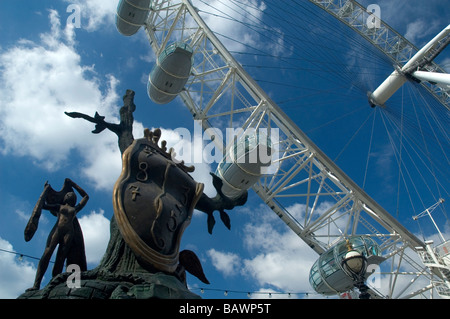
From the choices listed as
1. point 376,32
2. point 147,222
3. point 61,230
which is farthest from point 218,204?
point 376,32

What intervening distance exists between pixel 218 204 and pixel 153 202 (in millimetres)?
1652

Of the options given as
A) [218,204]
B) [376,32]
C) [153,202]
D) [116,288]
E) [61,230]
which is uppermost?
Result: [376,32]

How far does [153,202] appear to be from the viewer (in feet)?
20.4

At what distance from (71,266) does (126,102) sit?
3.24 meters

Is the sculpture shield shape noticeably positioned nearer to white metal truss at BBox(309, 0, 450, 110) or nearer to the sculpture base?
the sculpture base

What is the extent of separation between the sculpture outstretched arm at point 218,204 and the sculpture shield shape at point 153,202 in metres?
0.34

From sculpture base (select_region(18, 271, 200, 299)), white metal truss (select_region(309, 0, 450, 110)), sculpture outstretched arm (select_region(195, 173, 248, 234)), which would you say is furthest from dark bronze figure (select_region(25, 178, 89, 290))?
white metal truss (select_region(309, 0, 450, 110))

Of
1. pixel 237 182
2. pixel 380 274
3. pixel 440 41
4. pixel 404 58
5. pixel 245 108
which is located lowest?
pixel 380 274

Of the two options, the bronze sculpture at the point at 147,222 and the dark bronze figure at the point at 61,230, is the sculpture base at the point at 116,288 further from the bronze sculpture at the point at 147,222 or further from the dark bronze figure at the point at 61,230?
the dark bronze figure at the point at 61,230

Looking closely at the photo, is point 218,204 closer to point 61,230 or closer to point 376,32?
point 61,230

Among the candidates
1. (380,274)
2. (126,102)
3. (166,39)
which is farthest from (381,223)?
(126,102)

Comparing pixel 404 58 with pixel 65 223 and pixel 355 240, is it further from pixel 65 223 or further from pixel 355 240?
pixel 65 223

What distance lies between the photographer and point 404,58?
89.9 ft

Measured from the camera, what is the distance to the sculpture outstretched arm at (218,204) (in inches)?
290
